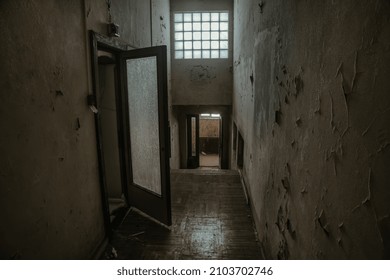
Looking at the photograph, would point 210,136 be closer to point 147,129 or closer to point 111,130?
point 111,130

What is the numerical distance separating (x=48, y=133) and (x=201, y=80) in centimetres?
551

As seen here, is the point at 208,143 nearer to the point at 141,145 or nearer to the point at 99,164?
the point at 141,145

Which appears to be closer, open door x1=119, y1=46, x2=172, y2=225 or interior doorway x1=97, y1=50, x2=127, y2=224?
open door x1=119, y1=46, x2=172, y2=225

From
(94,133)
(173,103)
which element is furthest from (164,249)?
(173,103)

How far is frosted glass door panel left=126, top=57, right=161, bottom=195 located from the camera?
3188mm

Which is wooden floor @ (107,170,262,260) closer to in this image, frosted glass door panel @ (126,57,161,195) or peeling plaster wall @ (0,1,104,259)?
frosted glass door panel @ (126,57,161,195)

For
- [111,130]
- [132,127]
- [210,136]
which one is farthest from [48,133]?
[210,136]

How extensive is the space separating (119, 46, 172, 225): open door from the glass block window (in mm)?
3954

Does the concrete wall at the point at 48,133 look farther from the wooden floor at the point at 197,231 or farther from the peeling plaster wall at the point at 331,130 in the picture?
the peeling plaster wall at the point at 331,130

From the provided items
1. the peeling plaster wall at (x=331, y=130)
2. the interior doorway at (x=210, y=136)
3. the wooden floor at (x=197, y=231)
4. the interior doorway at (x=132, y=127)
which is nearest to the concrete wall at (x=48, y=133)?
the interior doorway at (x=132, y=127)

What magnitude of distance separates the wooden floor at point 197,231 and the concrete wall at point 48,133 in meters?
0.52

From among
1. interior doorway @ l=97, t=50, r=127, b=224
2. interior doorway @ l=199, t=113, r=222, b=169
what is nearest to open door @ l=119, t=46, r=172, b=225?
interior doorway @ l=97, t=50, r=127, b=224

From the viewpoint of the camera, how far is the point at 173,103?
7.25 metres

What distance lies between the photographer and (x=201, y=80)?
707 cm
